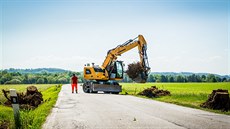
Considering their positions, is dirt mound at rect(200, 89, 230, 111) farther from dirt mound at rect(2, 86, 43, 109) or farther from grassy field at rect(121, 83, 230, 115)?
dirt mound at rect(2, 86, 43, 109)

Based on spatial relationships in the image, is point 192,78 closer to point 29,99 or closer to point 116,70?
point 116,70

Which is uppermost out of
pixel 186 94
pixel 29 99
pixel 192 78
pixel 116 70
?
pixel 192 78

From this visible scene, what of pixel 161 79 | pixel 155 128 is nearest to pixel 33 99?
pixel 155 128

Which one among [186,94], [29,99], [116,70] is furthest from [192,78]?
[29,99]

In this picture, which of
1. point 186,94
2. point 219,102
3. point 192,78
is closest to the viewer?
point 219,102

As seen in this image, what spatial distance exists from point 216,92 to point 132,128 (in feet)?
31.8

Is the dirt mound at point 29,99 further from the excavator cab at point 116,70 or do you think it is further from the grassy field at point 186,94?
the excavator cab at point 116,70

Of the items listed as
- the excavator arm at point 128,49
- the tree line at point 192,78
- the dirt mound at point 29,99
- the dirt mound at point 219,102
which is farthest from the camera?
the tree line at point 192,78

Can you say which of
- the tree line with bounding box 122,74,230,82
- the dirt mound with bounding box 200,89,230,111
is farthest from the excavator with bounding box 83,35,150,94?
the tree line with bounding box 122,74,230,82

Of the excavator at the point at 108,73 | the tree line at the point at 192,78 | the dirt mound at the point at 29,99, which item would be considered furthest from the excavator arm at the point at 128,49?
the tree line at the point at 192,78

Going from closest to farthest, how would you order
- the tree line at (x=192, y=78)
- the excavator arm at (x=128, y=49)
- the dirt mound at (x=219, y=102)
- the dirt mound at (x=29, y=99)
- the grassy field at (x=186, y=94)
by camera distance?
the dirt mound at (x=219, y=102), the dirt mound at (x=29, y=99), the grassy field at (x=186, y=94), the excavator arm at (x=128, y=49), the tree line at (x=192, y=78)

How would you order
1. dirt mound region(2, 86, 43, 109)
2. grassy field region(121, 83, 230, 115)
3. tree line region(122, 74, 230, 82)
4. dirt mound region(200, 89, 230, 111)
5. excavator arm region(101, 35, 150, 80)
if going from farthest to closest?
tree line region(122, 74, 230, 82), excavator arm region(101, 35, 150, 80), grassy field region(121, 83, 230, 115), dirt mound region(2, 86, 43, 109), dirt mound region(200, 89, 230, 111)

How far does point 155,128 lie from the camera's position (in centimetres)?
898

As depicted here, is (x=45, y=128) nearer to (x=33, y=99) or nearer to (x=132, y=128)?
(x=132, y=128)
